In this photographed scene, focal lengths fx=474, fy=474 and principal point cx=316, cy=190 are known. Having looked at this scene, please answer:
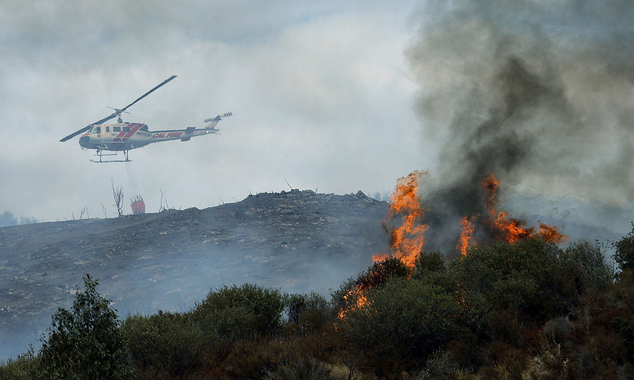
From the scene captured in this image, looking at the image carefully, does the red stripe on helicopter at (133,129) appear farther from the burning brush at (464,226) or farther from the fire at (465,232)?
the fire at (465,232)

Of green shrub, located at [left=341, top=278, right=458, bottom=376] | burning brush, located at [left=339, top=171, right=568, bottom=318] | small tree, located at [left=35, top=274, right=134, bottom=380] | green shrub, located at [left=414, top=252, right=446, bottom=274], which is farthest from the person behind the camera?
burning brush, located at [left=339, top=171, right=568, bottom=318]

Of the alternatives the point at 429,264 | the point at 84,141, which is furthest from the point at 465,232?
the point at 84,141

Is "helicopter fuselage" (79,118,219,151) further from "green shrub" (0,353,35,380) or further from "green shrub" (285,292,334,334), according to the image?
"green shrub" (0,353,35,380)

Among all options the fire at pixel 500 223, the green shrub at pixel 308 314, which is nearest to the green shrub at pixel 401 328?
the green shrub at pixel 308 314

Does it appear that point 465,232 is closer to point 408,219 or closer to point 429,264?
point 408,219

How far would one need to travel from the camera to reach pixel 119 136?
265ft

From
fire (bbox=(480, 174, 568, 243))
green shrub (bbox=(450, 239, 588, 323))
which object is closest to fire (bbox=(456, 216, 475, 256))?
fire (bbox=(480, 174, 568, 243))

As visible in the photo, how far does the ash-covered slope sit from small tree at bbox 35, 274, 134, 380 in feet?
102

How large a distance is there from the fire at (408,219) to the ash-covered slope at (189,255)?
11.2m

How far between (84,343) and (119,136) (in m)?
73.2

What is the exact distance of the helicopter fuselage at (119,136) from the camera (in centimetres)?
7962

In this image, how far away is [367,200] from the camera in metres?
68.1

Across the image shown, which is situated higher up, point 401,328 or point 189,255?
point 189,255

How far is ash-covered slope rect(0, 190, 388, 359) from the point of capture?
152 feet
